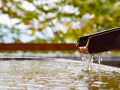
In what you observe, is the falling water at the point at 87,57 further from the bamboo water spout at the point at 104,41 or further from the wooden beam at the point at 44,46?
the wooden beam at the point at 44,46

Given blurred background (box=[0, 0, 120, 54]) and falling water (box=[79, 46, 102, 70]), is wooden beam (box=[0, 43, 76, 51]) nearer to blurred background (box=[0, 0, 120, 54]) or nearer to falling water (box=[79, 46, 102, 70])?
blurred background (box=[0, 0, 120, 54])

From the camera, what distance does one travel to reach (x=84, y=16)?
8492mm

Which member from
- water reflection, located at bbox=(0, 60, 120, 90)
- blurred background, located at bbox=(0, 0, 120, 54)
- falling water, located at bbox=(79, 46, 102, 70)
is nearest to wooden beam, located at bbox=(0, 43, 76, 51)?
blurred background, located at bbox=(0, 0, 120, 54)

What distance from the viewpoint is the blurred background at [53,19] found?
8148 millimetres

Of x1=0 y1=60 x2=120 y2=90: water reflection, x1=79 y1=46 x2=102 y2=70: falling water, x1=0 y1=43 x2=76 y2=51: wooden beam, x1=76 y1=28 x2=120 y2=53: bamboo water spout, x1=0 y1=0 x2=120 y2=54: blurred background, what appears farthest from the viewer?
x1=0 y1=0 x2=120 y2=54: blurred background

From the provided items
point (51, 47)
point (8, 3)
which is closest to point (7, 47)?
point (51, 47)

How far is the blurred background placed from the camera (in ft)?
26.7

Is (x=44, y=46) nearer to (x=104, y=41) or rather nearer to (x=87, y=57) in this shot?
(x=87, y=57)

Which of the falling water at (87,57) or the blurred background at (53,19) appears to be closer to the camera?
the falling water at (87,57)

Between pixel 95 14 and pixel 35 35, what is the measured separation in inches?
73.5

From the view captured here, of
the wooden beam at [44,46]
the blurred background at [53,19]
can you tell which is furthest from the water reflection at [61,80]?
the blurred background at [53,19]

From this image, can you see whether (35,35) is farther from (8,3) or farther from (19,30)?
(8,3)

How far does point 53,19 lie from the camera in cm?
855

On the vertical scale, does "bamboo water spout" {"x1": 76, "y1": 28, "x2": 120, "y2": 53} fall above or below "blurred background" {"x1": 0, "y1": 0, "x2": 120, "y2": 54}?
below
